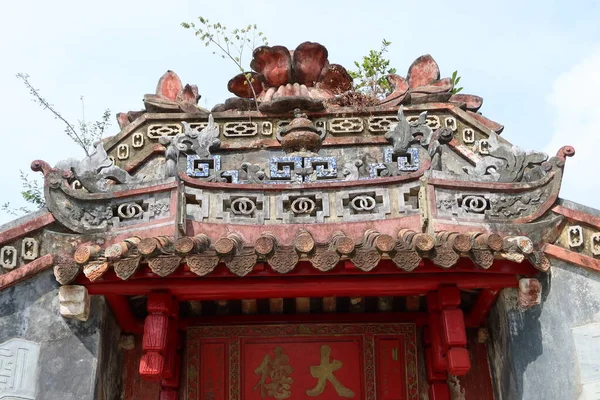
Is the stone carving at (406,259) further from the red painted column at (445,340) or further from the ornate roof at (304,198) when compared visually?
the red painted column at (445,340)

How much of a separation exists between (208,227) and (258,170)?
A: 84cm

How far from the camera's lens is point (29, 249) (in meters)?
7.25

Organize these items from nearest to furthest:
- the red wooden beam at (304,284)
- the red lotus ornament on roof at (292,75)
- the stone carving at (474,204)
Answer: the red wooden beam at (304,284), the stone carving at (474,204), the red lotus ornament on roof at (292,75)

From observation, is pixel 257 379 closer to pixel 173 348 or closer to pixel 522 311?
pixel 173 348

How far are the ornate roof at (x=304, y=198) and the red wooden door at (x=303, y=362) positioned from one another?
1126mm

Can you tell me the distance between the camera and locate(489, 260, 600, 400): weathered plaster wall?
6773 millimetres

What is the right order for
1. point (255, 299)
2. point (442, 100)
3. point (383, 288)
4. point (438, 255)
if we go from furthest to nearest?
point (442, 100) < point (255, 299) < point (383, 288) < point (438, 255)

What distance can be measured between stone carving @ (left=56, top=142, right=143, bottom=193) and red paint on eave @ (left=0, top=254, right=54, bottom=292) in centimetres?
75

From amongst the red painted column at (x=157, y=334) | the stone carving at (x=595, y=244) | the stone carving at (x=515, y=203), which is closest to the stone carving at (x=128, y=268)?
the red painted column at (x=157, y=334)

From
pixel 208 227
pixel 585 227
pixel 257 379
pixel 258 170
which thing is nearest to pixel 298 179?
pixel 258 170

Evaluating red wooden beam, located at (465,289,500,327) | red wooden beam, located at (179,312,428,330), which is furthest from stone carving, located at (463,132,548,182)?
red wooden beam, located at (179,312,428,330)

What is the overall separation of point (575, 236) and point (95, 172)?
160 inches

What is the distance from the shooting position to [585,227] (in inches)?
285

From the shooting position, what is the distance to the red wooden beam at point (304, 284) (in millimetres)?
6863
